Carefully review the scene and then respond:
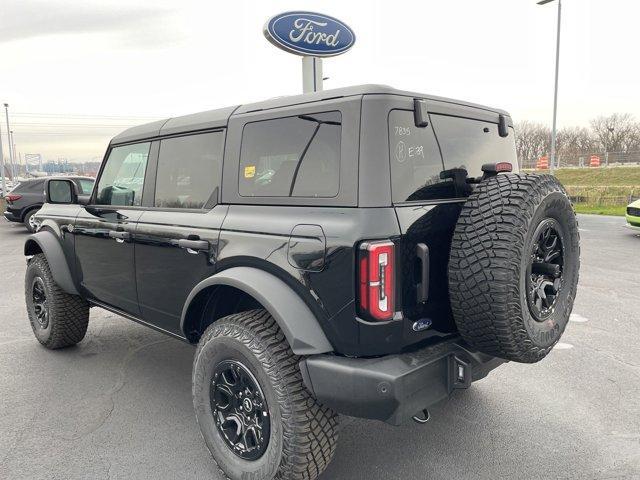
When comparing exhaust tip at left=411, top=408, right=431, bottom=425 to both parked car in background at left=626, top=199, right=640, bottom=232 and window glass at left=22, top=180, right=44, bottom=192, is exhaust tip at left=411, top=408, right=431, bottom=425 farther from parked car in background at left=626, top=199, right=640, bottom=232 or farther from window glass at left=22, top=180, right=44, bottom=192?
window glass at left=22, top=180, right=44, bottom=192

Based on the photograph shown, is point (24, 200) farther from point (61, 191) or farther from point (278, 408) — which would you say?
point (278, 408)

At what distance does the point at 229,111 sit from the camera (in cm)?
306

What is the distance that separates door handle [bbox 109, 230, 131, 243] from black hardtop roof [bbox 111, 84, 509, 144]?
0.73 meters

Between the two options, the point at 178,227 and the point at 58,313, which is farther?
the point at 58,313

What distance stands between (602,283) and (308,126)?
6.27m

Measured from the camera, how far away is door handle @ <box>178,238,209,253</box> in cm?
289

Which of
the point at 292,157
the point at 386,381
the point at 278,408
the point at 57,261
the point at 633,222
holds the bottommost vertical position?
the point at 633,222

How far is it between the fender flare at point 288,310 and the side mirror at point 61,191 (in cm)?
239

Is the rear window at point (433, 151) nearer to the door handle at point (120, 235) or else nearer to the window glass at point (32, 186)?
the door handle at point (120, 235)

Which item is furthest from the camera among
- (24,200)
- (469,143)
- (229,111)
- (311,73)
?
(24,200)

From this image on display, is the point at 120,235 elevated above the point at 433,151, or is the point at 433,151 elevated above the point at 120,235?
the point at 433,151

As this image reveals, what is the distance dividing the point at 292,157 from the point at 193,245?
82 cm

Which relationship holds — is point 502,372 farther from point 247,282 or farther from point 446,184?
point 247,282

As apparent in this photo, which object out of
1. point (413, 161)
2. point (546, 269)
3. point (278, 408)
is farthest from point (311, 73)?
point (278, 408)
